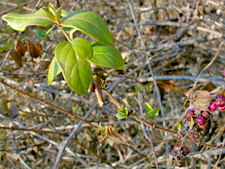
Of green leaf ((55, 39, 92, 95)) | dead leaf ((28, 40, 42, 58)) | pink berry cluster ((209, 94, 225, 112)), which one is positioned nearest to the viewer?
green leaf ((55, 39, 92, 95))

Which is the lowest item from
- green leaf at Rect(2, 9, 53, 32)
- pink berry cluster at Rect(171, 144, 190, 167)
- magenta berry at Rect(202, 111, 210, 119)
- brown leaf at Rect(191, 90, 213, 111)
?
pink berry cluster at Rect(171, 144, 190, 167)

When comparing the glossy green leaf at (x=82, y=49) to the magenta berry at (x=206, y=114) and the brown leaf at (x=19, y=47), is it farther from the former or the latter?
the brown leaf at (x=19, y=47)

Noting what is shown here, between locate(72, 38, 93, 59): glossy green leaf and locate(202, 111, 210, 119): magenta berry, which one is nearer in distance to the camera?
locate(72, 38, 93, 59): glossy green leaf

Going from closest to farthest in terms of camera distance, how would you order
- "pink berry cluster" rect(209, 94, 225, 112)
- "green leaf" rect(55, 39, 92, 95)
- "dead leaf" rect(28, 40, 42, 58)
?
1. "green leaf" rect(55, 39, 92, 95)
2. "pink berry cluster" rect(209, 94, 225, 112)
3. "dead leaf" rect(28, 40, 42, 58)

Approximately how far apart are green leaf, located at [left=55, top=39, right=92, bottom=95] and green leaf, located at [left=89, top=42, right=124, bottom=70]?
43 mm

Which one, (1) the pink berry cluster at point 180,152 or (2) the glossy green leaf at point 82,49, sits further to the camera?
(1) the pink berry cluster at point 180,152

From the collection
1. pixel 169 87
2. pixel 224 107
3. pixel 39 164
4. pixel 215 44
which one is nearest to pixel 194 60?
pixel 215 44

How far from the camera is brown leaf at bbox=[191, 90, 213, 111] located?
0.76 meters

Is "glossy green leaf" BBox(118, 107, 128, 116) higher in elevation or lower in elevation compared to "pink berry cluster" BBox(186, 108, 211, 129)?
higher

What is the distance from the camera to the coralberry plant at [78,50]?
1.94 feet

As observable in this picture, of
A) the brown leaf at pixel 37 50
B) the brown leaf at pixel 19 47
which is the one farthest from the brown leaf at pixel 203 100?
the brown leaf at pixel 19 47

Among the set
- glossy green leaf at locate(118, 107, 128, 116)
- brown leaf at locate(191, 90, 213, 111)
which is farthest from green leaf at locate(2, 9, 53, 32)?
brown leaf at locate(191, 90, 213, 111)

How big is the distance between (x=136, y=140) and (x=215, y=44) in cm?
131

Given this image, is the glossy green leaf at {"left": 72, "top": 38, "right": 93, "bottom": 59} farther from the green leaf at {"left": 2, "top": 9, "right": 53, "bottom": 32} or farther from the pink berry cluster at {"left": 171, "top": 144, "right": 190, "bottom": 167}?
the pink berry cluster at {"left": 171, "top": 144, "right": 190, "bottom": 167}
